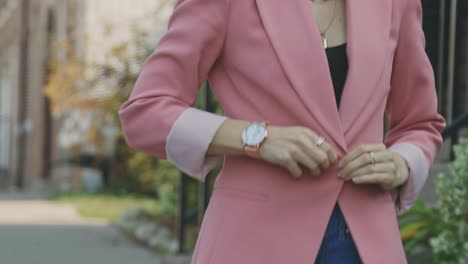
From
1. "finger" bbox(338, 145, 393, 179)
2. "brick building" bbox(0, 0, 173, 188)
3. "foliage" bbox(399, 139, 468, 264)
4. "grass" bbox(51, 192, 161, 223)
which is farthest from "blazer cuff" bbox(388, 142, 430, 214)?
"brick building" bbox(0, 0, 173, 188)

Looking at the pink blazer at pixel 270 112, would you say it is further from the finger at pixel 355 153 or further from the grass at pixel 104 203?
the grass at pixel 104 203

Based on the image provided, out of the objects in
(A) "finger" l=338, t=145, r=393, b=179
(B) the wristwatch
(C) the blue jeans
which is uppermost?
(B) the wristwatch

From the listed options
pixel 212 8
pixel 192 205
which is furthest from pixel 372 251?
pixel 192 205

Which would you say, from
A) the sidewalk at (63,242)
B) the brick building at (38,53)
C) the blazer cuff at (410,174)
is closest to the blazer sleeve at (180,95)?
the blazer cuff at (410,174)

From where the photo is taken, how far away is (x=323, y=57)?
5.74 ft

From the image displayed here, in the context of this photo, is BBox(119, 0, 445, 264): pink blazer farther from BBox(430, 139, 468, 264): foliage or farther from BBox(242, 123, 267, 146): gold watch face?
BBox(430, 139, 468, 264): foliage

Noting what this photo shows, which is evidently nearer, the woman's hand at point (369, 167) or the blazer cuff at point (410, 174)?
the woman's hand at point (369, 167)

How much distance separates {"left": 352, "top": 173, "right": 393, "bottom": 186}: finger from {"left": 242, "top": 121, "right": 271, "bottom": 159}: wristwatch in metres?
0.17

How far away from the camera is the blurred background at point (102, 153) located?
5.45 m

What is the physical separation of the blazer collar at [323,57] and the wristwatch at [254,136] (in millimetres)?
86

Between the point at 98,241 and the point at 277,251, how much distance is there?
331 inches

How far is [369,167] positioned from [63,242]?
8.48 metres

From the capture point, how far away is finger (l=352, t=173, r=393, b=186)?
1.72 m

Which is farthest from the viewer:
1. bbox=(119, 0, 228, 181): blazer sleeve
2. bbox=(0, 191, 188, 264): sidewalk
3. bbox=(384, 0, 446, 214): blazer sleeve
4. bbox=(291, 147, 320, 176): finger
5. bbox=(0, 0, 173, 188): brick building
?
bbox=(0, 0, 173, 188): brick building
